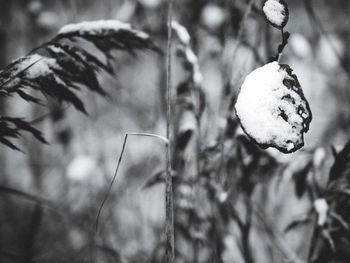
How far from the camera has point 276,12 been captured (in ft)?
1.18

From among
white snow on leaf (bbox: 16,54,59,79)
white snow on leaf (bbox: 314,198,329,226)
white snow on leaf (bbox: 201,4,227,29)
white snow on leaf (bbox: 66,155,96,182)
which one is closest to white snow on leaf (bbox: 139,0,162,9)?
white snow on leaf (bbox: 201,4,227,29)

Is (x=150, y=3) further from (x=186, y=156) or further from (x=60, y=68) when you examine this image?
(x=60, y=68)

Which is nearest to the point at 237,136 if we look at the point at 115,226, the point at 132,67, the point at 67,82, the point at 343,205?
the point at 343,205

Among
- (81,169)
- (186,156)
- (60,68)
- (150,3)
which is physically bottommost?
(81,169)

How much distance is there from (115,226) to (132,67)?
97 centimetres

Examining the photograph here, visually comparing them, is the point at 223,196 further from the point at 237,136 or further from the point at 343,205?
the point at 343,205

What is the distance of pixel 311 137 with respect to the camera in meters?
1.81

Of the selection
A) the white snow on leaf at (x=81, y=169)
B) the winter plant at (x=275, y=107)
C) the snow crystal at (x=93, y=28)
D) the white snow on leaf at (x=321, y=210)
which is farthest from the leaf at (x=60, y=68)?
the white snow on leaf at (x=81, y=169)

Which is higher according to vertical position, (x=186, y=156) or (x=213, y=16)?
(x=213, y=16)

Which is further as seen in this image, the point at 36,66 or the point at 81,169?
the point at 81,169

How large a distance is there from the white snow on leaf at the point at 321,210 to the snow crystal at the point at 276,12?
0.41 metres

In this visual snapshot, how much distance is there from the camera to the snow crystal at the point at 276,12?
35 cm

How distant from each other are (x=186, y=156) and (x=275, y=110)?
0.57m

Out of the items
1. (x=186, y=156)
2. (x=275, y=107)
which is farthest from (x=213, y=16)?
(x=275, y=107)
